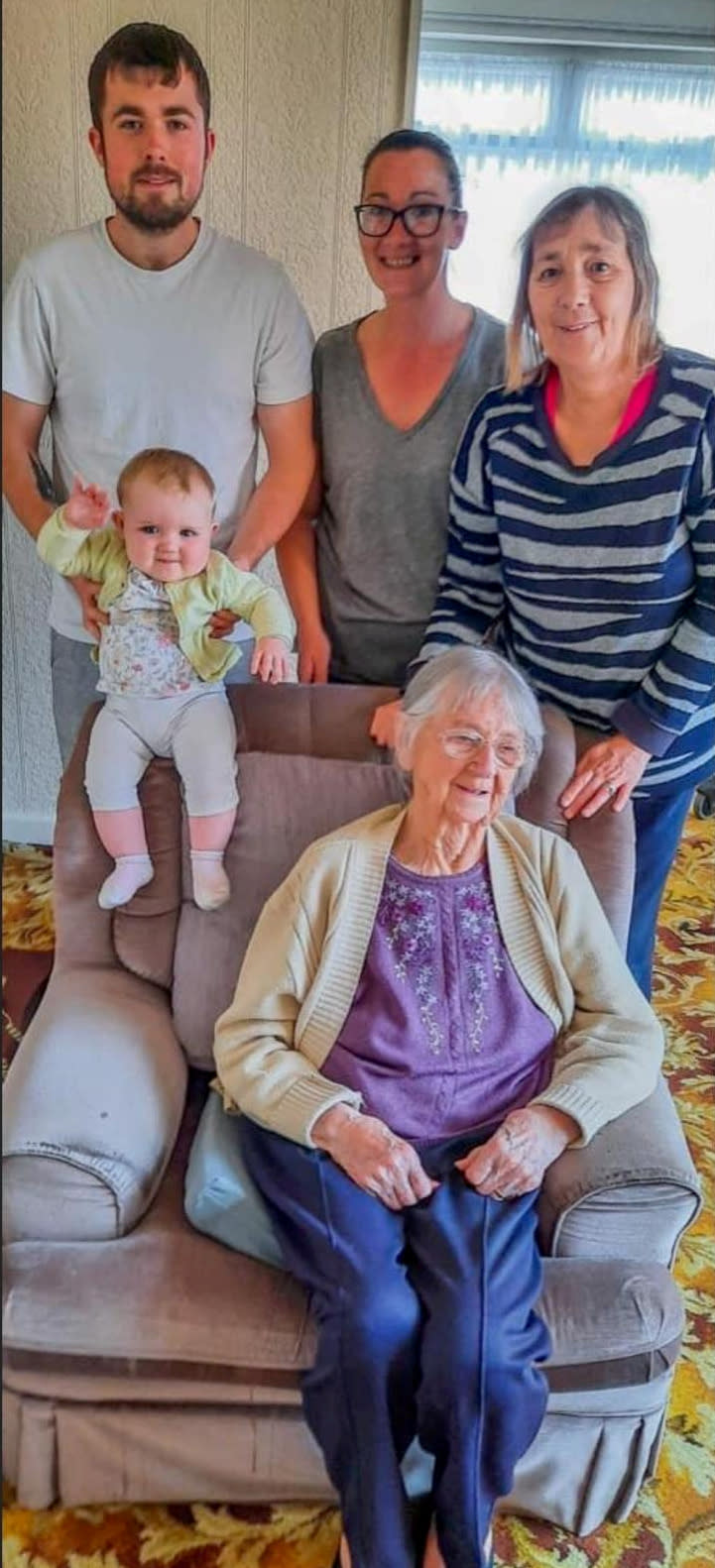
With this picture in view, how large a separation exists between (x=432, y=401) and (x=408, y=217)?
19 cm

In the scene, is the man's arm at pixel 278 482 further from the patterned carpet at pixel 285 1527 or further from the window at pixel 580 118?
the patterned carpet at pixel 285 1527

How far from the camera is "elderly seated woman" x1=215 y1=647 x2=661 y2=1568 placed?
1157 millimetres

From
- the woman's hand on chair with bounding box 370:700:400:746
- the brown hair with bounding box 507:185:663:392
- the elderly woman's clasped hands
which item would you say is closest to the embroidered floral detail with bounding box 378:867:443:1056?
the elderly woman's clasped hands

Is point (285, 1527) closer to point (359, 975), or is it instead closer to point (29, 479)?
point (359, 975)

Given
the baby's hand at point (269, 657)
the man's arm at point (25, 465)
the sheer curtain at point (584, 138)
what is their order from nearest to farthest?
the man's arm at point (25, 465)
the sheer curtain at point (584, 138)
the baby's hand at point (269, 657)

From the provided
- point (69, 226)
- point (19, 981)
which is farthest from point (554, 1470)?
point (69, 226)

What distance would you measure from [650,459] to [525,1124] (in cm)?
70

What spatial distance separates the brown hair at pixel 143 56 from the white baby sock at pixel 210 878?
77 cm

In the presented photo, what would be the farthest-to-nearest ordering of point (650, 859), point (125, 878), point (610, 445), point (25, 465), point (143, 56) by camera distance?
point (650, 859) < point (125, 878) < point (610, 445) < point (143, 56) < point (25, 465)

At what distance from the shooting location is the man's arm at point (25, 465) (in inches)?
31.3

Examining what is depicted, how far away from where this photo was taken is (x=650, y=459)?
1349mm

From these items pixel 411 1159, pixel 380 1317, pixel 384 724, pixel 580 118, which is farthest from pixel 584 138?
pixel 380 1317

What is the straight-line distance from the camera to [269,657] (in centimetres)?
138

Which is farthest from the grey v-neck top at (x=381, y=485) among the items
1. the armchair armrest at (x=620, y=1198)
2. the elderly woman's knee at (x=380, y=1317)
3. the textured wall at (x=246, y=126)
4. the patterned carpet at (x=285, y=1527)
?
the elderly woman's knee at (x=380, y=1317)
